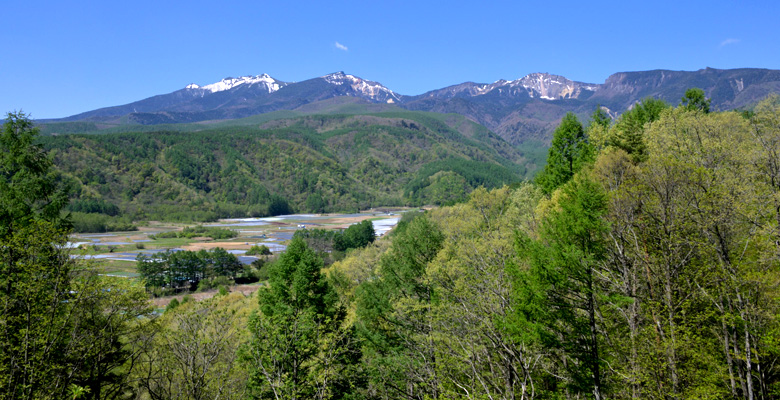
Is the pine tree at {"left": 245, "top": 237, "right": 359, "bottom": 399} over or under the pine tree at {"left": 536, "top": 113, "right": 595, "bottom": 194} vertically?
under

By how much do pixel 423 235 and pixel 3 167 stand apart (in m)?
23.2

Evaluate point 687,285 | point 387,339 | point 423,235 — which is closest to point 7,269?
point 387,339

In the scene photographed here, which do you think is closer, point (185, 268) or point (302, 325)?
point (302, 325)

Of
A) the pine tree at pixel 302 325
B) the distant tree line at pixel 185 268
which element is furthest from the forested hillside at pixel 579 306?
the distant tree line at pixel 185 268

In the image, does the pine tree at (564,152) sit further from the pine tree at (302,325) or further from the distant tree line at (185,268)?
the distant tree line at (185,268)

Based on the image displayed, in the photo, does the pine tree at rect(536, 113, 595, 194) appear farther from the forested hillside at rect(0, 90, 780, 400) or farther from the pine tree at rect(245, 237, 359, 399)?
the pine tree at rect(245, 237, 359, 399)

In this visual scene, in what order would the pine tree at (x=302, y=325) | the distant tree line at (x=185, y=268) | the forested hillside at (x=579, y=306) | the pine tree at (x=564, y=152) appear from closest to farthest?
the forested hillside at (x=579, y=306), the pine tree at (x=302, y=325), the pine tree at (x=564, y=152), the distant tree line at (x=185, y=268)

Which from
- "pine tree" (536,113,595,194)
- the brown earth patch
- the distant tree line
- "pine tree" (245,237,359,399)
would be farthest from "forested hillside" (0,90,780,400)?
the distant tree line

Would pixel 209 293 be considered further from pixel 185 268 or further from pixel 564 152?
pixel 564 152

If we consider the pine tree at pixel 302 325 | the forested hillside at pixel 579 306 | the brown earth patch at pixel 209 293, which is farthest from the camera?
the brown earth patch at pixel 209 293

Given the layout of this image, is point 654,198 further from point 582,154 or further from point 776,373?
point 582,154

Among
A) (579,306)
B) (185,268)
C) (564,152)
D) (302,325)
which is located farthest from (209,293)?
(579,306)

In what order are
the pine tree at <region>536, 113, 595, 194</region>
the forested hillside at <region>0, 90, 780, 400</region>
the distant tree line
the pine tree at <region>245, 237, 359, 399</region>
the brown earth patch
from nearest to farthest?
the forested hillside at <region>0, 90, 780, 400</region>
the pine tree at <region>245, 237, 359, 399</region>
the pine tree at <region>536, 113, 595, 194</region>
the brown earth patch
the distant tree line

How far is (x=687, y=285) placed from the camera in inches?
666
